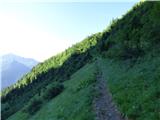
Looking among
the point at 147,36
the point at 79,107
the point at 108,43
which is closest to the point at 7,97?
the point at 108,43

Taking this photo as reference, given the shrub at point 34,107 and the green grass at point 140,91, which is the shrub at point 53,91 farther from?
the green grass at point 140,91

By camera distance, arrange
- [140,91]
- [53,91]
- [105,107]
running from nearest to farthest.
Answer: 1. [140,91]
2. [105,107]
3. [53,91]

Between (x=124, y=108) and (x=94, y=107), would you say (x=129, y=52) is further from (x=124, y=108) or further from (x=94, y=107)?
(x=124, y=108)

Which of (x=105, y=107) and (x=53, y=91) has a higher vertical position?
(x=105, y=107)

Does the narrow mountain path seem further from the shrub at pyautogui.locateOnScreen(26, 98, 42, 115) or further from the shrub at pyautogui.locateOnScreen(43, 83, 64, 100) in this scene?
the shrub at pyautogui.locateOnScreen(26, 98, 42, 115)

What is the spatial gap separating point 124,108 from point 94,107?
5.12 metres

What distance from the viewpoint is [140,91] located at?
26.2 meters

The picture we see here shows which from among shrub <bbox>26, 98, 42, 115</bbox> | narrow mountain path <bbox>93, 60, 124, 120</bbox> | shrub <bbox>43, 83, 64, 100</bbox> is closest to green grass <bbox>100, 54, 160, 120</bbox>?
narrow mountain path <bbox>93, 60, 124, 120</bbox>

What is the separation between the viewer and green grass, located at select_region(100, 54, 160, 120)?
2158cm

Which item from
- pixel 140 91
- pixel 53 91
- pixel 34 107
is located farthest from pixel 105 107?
pixel 34 107

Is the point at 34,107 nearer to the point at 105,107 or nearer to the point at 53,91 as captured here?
the point at 53,91

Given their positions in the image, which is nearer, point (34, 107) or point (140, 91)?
point (140, 91)

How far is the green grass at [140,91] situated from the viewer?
2158cm

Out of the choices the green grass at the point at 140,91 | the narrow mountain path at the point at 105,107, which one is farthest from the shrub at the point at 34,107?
the narrow mountain path at the point at 105,107
